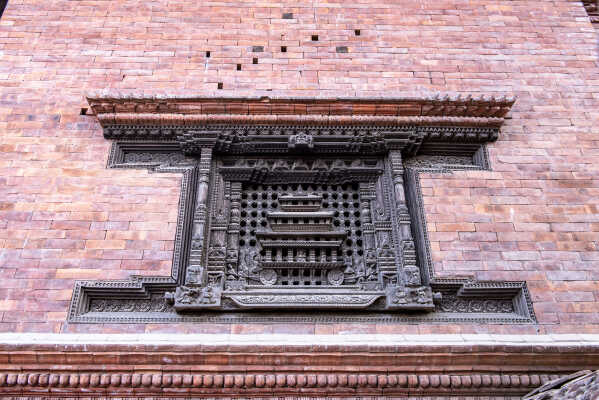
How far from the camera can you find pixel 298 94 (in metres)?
6.54

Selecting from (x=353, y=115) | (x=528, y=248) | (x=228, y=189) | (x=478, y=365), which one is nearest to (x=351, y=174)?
(x=353, y=115)

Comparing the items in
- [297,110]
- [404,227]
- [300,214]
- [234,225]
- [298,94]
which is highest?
[298,94]

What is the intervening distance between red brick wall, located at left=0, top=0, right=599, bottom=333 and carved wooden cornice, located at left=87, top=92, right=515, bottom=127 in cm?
32

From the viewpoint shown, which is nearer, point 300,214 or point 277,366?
point 277,366

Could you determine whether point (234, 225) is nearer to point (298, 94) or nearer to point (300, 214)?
point (300, 214)

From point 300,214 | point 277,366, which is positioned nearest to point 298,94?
point 300,214

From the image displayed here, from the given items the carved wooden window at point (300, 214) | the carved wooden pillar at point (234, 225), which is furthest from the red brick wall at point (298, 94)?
the carved wooden pillar at point (234, 225)

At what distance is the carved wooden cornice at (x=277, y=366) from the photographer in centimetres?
443

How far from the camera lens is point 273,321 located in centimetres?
493

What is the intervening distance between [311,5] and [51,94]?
3566 millimetres

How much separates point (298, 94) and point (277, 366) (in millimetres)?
3304

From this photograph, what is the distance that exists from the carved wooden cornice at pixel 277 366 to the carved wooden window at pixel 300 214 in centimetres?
48

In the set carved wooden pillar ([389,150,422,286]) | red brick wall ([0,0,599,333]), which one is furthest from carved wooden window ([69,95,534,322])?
red brick wall ([0,0,599,333])

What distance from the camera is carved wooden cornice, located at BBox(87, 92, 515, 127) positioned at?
6.10 metres
